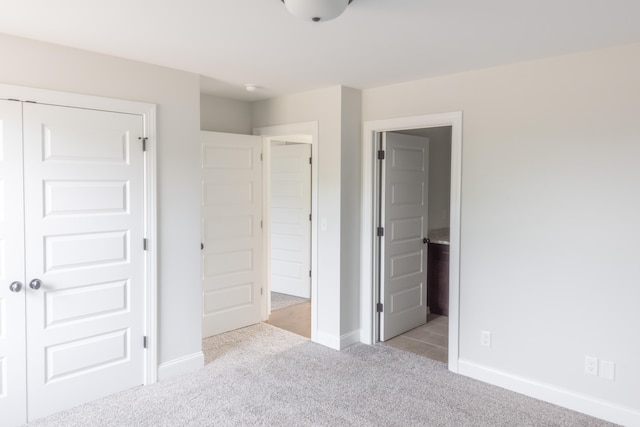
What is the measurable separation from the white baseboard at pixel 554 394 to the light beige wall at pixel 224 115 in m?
3.06

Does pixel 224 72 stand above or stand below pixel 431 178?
above

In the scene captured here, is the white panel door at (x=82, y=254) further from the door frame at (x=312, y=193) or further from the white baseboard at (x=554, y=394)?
the white baseboard at (x=554, y=394)

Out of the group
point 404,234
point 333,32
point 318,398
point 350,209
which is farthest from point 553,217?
point 318,398

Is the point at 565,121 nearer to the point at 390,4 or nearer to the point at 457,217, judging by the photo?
the point at 457,217

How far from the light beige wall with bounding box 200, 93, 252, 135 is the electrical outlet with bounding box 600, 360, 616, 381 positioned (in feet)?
12.0

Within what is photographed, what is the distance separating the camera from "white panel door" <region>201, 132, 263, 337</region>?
4.14 meters

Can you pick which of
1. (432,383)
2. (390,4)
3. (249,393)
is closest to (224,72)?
(390,4)

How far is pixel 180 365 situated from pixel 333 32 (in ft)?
8.79

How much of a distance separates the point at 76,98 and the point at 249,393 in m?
2.31

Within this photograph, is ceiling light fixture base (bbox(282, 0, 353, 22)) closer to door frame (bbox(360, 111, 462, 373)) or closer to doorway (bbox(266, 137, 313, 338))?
door frame (bbox(360, 111, 462, 373))

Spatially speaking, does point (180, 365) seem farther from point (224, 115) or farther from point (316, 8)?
point (316, 8)

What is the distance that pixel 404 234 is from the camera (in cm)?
430

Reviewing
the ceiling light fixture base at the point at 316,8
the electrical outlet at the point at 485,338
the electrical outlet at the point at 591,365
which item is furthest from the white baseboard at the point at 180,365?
the electrical outlet at the point at 591,365

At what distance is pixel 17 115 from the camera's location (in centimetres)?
258
